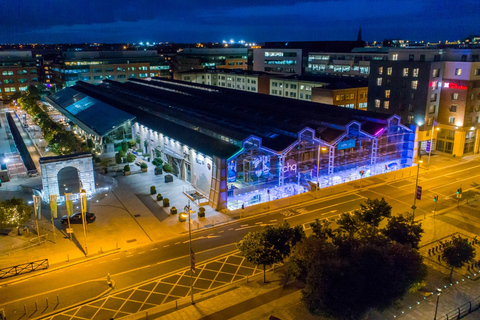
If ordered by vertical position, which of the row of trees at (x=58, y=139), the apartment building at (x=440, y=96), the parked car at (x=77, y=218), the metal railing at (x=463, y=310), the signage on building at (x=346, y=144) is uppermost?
the apartment building at (x=440, y=96)

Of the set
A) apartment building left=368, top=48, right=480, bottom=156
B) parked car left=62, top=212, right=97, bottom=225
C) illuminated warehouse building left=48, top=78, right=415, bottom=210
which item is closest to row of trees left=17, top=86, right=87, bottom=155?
illuminated warehouse building left=48, top=78, right=415, bottom=210

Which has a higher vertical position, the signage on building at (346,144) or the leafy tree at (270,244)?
the signage on building at (346,144)

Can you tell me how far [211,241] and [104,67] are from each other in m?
134

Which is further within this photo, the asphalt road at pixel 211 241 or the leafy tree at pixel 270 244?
the asphalt road at pixel 211 241

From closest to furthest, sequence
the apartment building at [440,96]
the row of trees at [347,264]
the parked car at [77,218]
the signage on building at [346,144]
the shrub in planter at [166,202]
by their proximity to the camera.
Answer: the row of trees at [347,264]
the parked car at [77,218]
the shrub in planter at [166,202]
the signage on building at [346,144]
the apartment building at [440,96]

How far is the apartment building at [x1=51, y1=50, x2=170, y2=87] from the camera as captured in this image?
151500 millimetres

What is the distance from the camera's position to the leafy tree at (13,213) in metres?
37.7

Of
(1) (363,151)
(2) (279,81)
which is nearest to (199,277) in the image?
(1) (363,151)

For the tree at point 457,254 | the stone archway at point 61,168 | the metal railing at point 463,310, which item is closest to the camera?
Result: the metal railing at point 463,310

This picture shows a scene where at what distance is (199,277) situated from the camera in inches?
1273

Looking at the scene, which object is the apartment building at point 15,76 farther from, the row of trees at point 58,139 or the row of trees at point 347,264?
the row of trees at point 347,264

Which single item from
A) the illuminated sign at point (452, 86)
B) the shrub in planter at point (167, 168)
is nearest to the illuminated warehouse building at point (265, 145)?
the shrub in planter at point (167, 168)

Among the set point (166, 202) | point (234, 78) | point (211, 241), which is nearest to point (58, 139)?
point (166, 202)

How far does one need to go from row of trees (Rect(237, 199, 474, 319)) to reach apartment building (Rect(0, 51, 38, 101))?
14679cm
